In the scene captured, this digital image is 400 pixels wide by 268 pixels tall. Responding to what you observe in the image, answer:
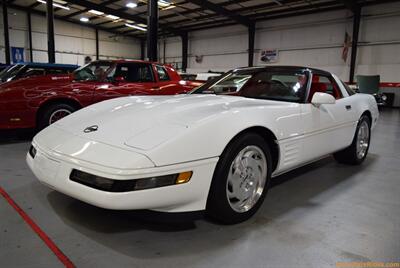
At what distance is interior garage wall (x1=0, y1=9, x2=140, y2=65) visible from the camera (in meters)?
17.6

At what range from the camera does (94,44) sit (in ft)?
70.2

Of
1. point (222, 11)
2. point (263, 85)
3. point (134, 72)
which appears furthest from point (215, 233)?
point (222, 11)

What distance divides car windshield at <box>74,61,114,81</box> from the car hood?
248 cm

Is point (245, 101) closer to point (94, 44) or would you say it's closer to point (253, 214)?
point (253, 214)

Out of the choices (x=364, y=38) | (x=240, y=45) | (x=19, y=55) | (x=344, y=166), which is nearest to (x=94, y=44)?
(x=19, y=55)

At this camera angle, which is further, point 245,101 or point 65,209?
point 245,101

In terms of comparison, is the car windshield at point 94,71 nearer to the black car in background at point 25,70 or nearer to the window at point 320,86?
the black car in background at point 25,70

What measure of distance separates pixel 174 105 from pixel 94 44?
2147 cm

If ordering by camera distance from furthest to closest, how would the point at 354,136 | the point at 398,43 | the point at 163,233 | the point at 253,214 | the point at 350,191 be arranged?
the point at 398,43, the point at 354,136, the point at 350,191, the point at 253,214, the point at 163,233

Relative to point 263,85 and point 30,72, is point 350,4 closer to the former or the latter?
point 263,85

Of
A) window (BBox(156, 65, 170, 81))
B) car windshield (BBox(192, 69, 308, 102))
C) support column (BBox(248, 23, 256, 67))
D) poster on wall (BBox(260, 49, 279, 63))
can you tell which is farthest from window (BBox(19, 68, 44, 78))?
poster on wall (BBox(260, 49, 279, 63))

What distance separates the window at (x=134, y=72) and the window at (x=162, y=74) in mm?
173

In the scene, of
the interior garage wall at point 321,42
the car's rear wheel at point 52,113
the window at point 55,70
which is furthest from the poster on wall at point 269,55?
the car's rear wheel at point 52,113

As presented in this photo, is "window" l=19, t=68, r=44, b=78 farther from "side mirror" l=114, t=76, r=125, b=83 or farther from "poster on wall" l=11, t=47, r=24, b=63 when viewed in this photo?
"poster on wall" l=11, t=47, r=24, b=63
